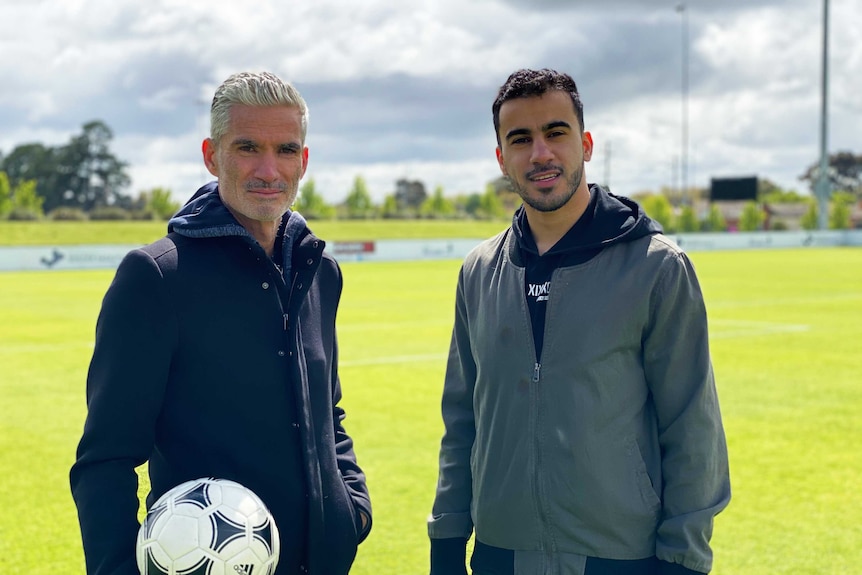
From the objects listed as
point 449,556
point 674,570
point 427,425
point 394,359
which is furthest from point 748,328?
point 674,570

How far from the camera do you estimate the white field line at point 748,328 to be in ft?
54.6

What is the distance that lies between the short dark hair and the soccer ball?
150cm

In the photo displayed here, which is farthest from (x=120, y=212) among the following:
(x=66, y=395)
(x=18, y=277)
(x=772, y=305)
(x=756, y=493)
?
(x=756, y=493)

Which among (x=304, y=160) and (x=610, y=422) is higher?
(x=304, y=160)

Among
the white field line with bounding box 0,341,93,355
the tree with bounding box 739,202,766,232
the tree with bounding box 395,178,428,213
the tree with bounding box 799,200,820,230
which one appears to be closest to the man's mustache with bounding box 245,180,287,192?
the white field line with bounding box 0,341,93,355

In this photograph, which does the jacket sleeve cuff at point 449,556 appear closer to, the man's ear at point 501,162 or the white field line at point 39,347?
the man's ear at point 501,162

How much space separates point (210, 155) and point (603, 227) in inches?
49.4

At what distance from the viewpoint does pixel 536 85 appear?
3.16m

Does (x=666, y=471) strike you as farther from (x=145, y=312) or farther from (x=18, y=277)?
(x=18, y=277)

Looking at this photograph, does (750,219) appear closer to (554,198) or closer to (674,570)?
Answer: (554,198)

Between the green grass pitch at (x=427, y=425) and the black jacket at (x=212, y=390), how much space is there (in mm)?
2816

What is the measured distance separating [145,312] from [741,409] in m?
8.69

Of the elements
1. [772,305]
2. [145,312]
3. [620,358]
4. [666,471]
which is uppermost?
[145,312]

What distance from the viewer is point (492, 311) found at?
3.24 meters
